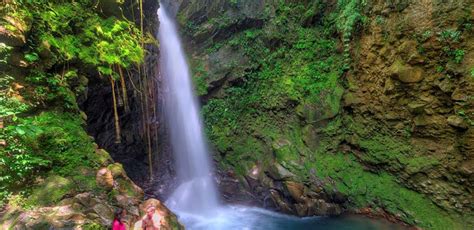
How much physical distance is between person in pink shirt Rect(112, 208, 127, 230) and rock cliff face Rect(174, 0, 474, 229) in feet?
16.7

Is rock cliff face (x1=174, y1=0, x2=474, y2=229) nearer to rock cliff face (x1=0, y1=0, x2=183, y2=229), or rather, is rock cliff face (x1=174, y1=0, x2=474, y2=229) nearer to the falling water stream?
the falling water stream

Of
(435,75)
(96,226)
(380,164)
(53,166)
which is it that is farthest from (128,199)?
(435,75)

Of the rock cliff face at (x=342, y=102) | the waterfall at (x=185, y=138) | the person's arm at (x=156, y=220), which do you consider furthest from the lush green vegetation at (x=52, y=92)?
the rock cliff face at (x=342, y=102)

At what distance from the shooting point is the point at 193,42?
41.0 feet

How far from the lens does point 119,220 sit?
462 cm

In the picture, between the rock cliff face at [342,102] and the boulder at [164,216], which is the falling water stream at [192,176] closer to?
the rock cliff face at [342,102]

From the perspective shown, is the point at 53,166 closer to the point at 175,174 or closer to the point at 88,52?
the point at 88,52

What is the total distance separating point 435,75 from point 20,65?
9058mm

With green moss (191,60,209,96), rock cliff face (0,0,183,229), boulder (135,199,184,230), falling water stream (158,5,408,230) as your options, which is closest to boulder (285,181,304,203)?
falling water stream (158,5,408,230)

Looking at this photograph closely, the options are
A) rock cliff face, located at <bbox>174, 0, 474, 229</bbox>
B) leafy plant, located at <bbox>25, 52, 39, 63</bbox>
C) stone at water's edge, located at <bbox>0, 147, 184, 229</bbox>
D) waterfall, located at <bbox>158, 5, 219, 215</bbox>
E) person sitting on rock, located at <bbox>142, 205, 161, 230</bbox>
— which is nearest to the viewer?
stone at water's edge, located at <bbox>0, 147, 184, 229</bbox>

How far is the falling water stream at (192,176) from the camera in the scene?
8133 millimetres

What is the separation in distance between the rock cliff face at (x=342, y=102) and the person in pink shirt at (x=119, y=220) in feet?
16.7

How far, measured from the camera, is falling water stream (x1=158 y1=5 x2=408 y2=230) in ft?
26.7

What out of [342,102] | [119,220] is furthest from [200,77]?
[119,220]
